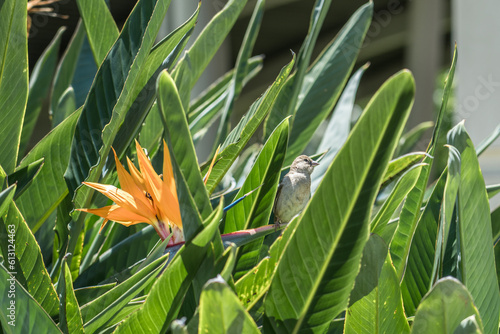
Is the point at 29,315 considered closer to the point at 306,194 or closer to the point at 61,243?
the point at 61,243

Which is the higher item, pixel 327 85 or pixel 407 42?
pixel 327 85

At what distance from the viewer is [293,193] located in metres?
0.69

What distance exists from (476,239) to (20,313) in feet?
1.22

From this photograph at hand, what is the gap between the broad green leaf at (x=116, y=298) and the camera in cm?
47

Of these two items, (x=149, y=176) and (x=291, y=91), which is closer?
(x=149, y=176)

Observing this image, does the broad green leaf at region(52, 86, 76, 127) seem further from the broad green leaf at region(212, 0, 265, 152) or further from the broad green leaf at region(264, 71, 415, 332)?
the broad green leaf at region(264, 71, 415, 332)

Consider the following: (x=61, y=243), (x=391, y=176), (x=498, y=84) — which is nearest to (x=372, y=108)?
(x=391, y=176)

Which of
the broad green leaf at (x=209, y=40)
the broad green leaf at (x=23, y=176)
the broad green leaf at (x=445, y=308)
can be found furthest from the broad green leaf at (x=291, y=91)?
the broad green leaf at (x=445, y=308)

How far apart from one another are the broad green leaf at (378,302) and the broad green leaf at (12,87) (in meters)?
0.38

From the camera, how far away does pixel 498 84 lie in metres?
1.99

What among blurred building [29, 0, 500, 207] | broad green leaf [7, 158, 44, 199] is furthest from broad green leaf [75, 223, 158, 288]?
blurred building [29, 0, 500, 207]

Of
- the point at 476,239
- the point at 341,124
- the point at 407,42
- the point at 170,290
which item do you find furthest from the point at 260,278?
the point at 407,42

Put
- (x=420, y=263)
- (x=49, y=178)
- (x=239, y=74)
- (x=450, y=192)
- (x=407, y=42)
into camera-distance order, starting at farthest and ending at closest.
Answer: (x=407, y=42)
(x=239, y=74)
(x=49, y=178)
(x=420, y=263)
(x=450, y=192)

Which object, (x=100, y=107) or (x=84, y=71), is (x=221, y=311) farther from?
(x=84, y=71)
